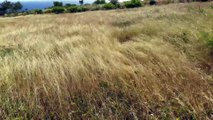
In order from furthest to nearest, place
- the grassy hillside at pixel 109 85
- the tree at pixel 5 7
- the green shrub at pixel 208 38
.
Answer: the tree at pixel 5 7 → the green shrub at pixel 208 38 → the grassy hillside at pixel 109 85

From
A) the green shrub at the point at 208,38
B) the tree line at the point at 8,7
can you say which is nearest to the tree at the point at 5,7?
the tree line at the point at 8,7

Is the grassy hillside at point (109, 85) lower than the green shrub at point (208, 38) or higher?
lower

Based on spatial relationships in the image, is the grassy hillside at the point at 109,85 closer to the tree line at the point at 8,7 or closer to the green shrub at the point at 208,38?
the green shrub at the point at 208,38

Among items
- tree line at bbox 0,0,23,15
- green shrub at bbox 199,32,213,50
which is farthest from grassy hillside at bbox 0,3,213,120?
tree line at bbox 0,0,23,15

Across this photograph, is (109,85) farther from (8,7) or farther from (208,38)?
(8,7)

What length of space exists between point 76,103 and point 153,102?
952mm

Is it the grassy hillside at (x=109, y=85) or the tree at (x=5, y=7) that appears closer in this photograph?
the grassy hillside at (x=109, y=85)

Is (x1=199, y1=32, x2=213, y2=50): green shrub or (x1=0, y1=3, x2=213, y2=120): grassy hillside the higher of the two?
(x1=199, y1=32, x2=213, y2=50): green shrub

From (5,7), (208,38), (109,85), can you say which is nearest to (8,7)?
(5,7)

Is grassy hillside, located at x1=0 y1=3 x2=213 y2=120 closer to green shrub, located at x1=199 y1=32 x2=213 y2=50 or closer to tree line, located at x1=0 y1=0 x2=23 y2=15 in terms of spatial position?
green shrub, located at x1=199 y1=32 x2=213 y2=50

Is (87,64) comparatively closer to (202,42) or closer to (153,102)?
(153,102)

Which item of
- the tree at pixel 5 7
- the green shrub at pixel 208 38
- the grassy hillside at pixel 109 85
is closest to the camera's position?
the grassy hillside at pixel 109 85

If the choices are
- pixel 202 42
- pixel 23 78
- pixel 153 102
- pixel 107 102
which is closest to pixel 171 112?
pixel 153 102

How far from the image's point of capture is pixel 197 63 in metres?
4.37
